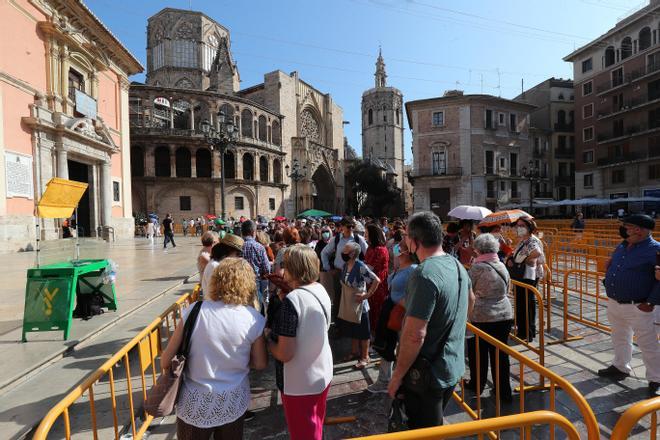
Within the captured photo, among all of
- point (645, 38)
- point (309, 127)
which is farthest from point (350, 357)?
point (309, 127)

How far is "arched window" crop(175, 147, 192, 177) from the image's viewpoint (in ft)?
118

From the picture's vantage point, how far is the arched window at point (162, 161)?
3534 cm

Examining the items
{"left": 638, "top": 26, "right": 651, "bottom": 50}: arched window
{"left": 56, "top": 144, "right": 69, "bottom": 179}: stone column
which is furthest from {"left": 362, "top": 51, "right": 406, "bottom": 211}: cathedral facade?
{"left": 56, "top": 144, "right": 69, "bottom": 179}: stone column

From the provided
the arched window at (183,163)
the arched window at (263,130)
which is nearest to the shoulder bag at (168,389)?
the arched window at (183,163)

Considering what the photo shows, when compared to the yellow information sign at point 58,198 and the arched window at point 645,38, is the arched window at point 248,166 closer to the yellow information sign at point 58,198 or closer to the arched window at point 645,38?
the yellow information sign at point 58,198

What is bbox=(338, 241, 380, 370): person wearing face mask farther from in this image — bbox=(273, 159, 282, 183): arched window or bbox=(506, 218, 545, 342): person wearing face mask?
bbox=(273, 159, 282, 183): arched window

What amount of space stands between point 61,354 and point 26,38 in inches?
664

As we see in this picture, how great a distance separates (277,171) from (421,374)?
1681 inches

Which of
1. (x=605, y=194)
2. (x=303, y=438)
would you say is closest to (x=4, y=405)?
(x=303, y=438)

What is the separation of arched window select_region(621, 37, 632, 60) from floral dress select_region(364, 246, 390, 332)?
4202 centimetres

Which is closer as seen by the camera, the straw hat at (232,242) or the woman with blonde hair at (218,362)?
the woman with blonde hair at (218,362)

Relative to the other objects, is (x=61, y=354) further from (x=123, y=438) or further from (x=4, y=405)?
(x=123, y=438)

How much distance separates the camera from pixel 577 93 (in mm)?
38312

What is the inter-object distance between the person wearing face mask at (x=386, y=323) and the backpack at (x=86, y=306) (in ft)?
15.9
